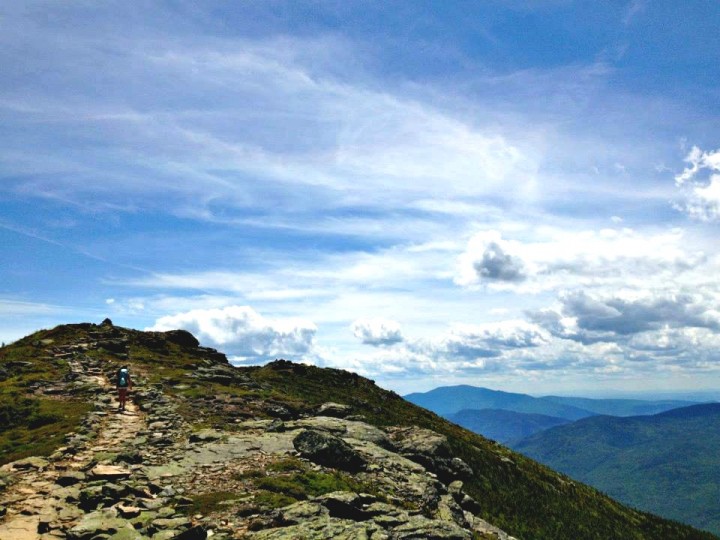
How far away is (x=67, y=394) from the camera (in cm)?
4491

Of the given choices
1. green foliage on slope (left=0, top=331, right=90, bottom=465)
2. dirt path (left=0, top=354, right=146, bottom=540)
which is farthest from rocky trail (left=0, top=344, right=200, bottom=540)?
green foliage on slope (left=0, top=331, right=90, bottom=465)

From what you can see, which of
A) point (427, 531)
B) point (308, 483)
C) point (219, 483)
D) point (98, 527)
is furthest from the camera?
point (308, 483)

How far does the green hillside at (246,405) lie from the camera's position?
38.5 m

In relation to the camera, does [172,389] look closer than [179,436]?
No

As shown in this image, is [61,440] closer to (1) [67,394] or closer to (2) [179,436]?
(2) [179,436]

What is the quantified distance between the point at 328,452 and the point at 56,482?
14.0 metres

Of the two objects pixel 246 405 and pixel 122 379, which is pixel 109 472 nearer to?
pixel 122 379

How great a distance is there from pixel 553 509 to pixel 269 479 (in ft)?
218

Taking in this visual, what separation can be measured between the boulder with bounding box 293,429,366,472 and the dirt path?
991 cm

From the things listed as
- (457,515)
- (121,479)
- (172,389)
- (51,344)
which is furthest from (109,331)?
(457,515)

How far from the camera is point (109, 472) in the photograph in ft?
78.2

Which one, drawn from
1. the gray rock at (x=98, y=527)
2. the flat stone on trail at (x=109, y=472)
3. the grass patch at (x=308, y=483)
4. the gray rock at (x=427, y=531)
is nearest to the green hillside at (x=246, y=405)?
the grass patch at (x=308, y=483)

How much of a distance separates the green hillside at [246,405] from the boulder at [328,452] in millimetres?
2711

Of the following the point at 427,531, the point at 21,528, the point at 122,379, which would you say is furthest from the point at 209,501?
the point at 122,379
